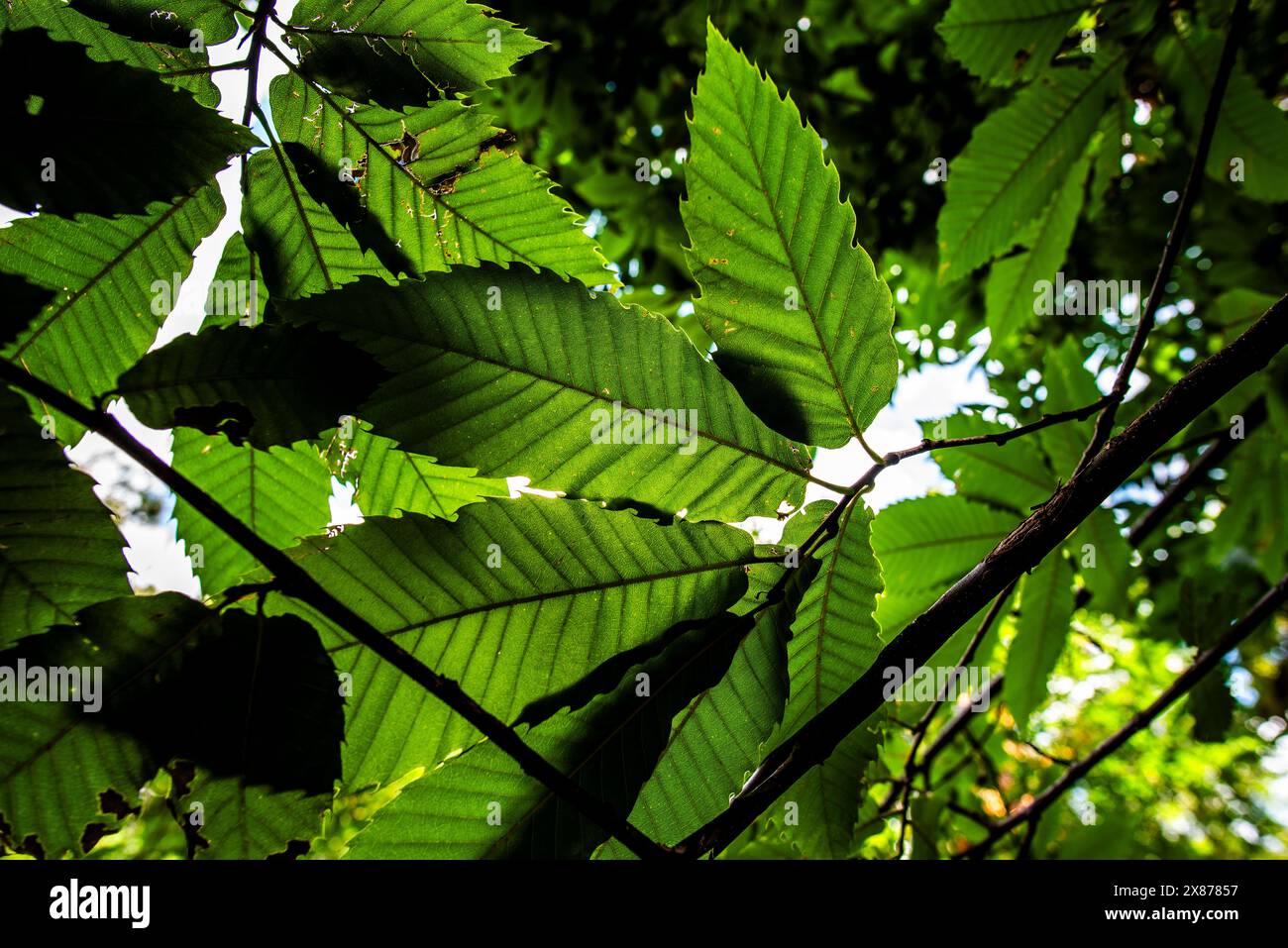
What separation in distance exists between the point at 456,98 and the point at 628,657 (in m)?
0.55

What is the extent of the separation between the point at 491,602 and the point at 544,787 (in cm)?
14

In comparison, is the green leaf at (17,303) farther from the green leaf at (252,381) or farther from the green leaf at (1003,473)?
the green leaf at (1003,473)

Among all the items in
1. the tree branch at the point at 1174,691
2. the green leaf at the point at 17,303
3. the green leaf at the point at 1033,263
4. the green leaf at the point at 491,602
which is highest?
the green leaf at the point at 1033,263

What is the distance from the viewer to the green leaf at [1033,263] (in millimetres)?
1619

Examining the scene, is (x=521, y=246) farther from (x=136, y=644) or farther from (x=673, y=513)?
(x=136, y=644)

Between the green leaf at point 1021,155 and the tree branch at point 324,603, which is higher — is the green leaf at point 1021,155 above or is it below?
above

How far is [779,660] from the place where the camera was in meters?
0.60

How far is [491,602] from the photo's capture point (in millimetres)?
575

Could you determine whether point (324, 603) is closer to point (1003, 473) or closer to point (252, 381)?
point (252, 381)

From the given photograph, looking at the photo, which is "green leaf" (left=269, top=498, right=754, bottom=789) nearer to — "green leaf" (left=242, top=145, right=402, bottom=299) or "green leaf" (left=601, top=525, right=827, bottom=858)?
"green leaf" (left=601, top=525, right=827, bottom=858)

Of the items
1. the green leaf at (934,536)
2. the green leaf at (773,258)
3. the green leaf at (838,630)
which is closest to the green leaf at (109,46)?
the green leaf at (773,258)

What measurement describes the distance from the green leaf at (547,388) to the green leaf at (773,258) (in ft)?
0.13

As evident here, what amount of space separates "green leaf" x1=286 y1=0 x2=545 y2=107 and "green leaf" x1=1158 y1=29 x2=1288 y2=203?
1.45m
